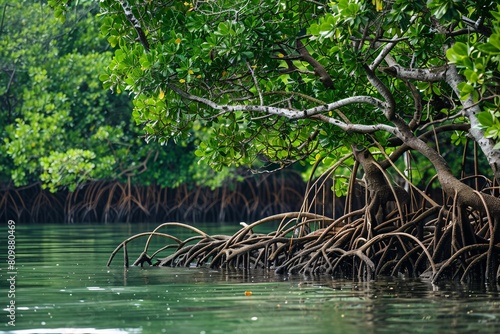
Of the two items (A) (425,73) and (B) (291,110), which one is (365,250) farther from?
(A) (425,73)

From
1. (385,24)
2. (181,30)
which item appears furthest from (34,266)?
(385,24)

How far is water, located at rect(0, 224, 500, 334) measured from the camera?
25.2 ft

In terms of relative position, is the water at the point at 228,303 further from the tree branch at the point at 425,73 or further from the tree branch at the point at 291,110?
the tree branch at the point at 425,73

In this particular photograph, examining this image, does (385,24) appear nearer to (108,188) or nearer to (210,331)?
(210,331)

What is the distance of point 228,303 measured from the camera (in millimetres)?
9117

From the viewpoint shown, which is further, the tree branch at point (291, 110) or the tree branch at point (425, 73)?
the tree branch at point (291, 110)

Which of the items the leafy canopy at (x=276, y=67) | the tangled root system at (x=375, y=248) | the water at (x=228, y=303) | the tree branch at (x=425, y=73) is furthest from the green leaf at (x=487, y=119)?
the tangled root system at (x=375, y=248)

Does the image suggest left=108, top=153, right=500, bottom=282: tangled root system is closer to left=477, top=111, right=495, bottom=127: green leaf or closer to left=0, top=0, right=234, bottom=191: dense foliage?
left=477, top=111, right=495, bottom=127: green leaf

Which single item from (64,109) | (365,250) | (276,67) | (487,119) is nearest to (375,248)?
(365,250)

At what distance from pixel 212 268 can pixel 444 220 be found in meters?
2.52

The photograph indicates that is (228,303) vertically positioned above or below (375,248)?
below

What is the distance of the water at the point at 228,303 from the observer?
7676 mm

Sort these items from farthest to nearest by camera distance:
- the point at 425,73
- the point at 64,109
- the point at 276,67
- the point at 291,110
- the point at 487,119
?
the point at 64,109 < the point at 276,67 < the point at 291,110 < the point at 425,73 < the point at 487,119

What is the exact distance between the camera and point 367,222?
39.0 ft
